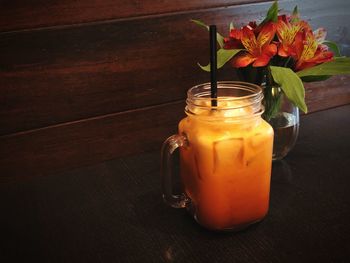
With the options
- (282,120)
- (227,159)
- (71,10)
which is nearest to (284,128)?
(282,120)

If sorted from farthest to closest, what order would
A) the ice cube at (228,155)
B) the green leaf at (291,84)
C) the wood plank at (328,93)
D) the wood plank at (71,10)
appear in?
1. the wood plank at (328,93)
2. the wood plank at (71,10)
3. the green leaf at (291,84)
4. the ice cube at (228,155)

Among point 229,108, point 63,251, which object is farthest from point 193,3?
point 63,251

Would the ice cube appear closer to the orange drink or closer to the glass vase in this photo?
the orange drink

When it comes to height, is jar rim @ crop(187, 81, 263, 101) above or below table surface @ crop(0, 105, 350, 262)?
above

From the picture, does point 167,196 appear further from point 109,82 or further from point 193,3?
point 193,3

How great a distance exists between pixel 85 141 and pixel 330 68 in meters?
0.61

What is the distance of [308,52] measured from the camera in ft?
2.48

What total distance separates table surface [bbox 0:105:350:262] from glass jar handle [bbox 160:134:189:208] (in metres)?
0.05

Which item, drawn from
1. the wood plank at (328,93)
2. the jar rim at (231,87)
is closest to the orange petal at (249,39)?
the jar rim at (231,87)

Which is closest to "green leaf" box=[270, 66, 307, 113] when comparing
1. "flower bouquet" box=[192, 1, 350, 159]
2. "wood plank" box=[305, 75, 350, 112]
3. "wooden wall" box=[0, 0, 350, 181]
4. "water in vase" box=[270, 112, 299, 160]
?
"flower bouquet" box=[192, 1, 350, 159]

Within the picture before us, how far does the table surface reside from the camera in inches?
24.5

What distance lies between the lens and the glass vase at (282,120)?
82 cm

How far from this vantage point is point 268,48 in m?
0.76

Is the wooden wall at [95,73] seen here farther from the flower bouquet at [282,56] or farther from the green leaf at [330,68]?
the green leaf at [330,68]
